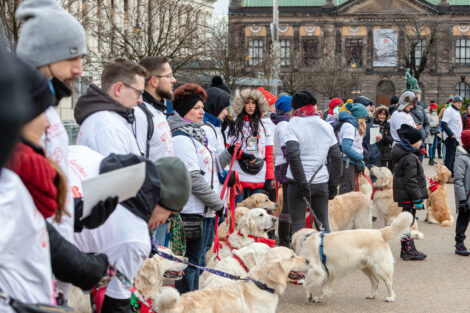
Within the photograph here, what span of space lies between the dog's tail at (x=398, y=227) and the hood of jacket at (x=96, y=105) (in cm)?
357

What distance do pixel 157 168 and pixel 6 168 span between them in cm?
106

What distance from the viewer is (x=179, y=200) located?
280cm

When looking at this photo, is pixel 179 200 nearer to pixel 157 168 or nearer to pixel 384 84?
pixel 157 168

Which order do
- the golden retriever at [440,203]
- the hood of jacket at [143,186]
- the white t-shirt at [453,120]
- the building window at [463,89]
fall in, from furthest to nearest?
the building window at [463,89] → the white t-shirt at [453,120] → the golden retriever at [440,203] → the hood of jacket at [143,186]

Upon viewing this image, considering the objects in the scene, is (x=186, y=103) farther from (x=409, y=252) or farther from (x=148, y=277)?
(x=409, y=252)

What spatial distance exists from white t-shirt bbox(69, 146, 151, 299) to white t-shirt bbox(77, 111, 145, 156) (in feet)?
1.96

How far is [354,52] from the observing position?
6938 centimetres

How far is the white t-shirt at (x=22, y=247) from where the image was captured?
1.79 m

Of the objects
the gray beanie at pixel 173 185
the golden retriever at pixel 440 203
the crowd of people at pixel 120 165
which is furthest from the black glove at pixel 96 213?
the golden retriever at pixel 440 203

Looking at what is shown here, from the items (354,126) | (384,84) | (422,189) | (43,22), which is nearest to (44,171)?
(43,22)

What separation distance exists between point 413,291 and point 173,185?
4842 millimetres

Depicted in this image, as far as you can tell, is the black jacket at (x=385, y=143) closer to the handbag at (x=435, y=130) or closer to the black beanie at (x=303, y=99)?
the black beanie at (x=303, y=99)

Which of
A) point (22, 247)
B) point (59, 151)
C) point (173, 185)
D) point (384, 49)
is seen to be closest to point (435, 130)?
point (173, 185)

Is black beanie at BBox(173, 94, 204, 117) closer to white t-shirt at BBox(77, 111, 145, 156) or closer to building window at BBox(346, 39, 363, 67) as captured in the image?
white t-shirt at BBox(77, 111, 145, 156)
